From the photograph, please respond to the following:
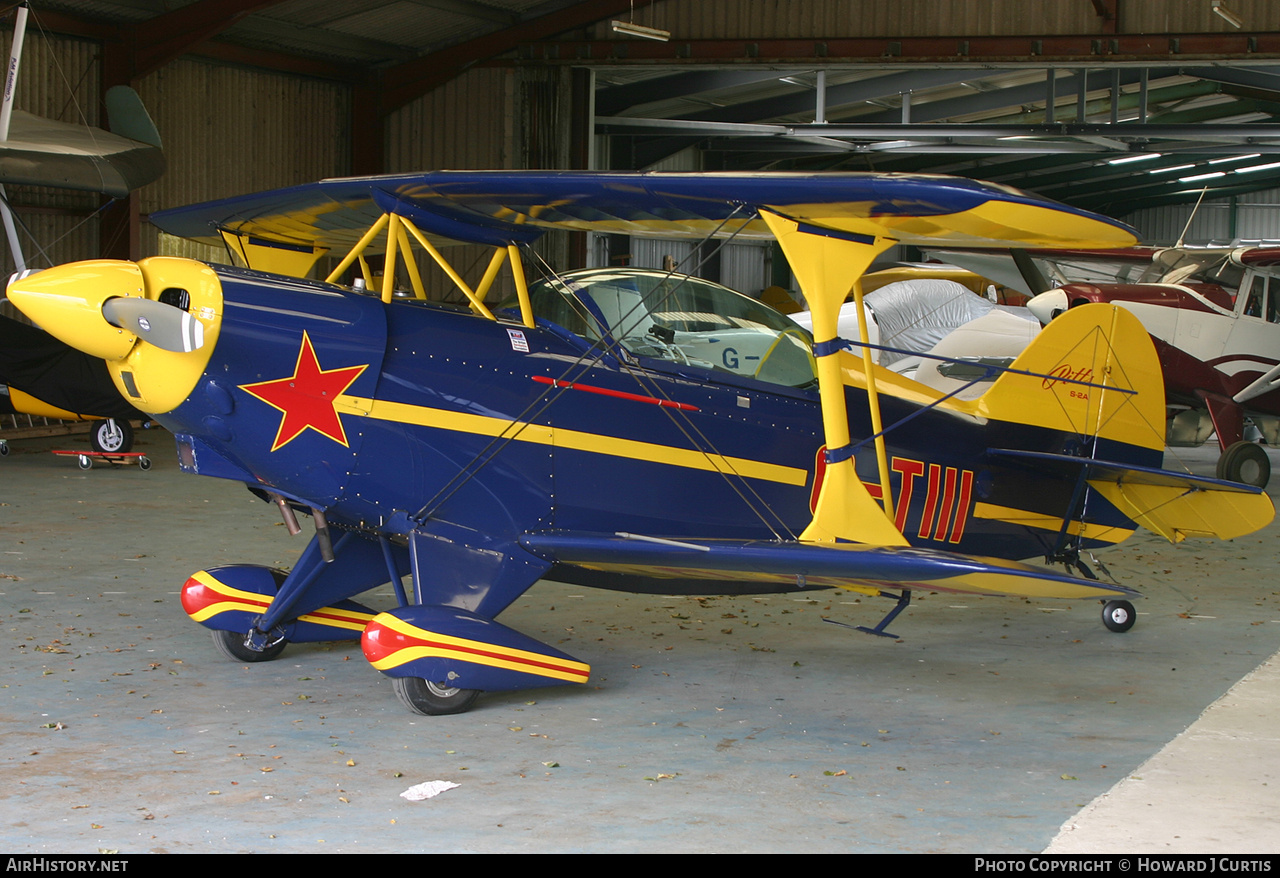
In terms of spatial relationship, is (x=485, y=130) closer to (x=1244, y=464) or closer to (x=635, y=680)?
(x=1244, y=464)

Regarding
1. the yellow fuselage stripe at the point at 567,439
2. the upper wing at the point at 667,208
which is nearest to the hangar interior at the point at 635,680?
the yellow fuselage stripe at the point at 567,439

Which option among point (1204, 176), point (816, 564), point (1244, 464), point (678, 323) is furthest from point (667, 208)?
point (1204, 176)

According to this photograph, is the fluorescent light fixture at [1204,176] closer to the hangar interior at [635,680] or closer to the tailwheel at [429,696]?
the hangar interior at [635,680]

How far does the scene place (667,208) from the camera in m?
5.03

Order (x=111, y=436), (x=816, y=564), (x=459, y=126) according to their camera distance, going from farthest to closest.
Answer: (x=459, y=126) → (x=111, y=436) → (x=816, y=564)

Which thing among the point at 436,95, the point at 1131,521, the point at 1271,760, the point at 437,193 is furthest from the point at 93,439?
the point at 1271,760

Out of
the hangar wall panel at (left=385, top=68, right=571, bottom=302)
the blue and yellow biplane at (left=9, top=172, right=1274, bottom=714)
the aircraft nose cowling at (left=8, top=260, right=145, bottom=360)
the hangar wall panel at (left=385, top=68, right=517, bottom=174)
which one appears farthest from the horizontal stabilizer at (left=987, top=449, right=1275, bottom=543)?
the hangar wall panel at (left=385, top=68, right=517, bottom=174)

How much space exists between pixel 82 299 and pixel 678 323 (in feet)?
8.18

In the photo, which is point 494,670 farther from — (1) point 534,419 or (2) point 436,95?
(2) point 436,95

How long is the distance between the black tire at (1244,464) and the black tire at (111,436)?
10.9 meters

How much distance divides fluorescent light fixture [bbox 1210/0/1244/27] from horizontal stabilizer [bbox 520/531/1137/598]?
441 inches

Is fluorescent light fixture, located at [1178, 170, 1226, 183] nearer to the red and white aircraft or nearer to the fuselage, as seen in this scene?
the red and white aircraft

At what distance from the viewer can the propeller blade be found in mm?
4336

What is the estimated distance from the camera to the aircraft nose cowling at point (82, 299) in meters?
4.37
